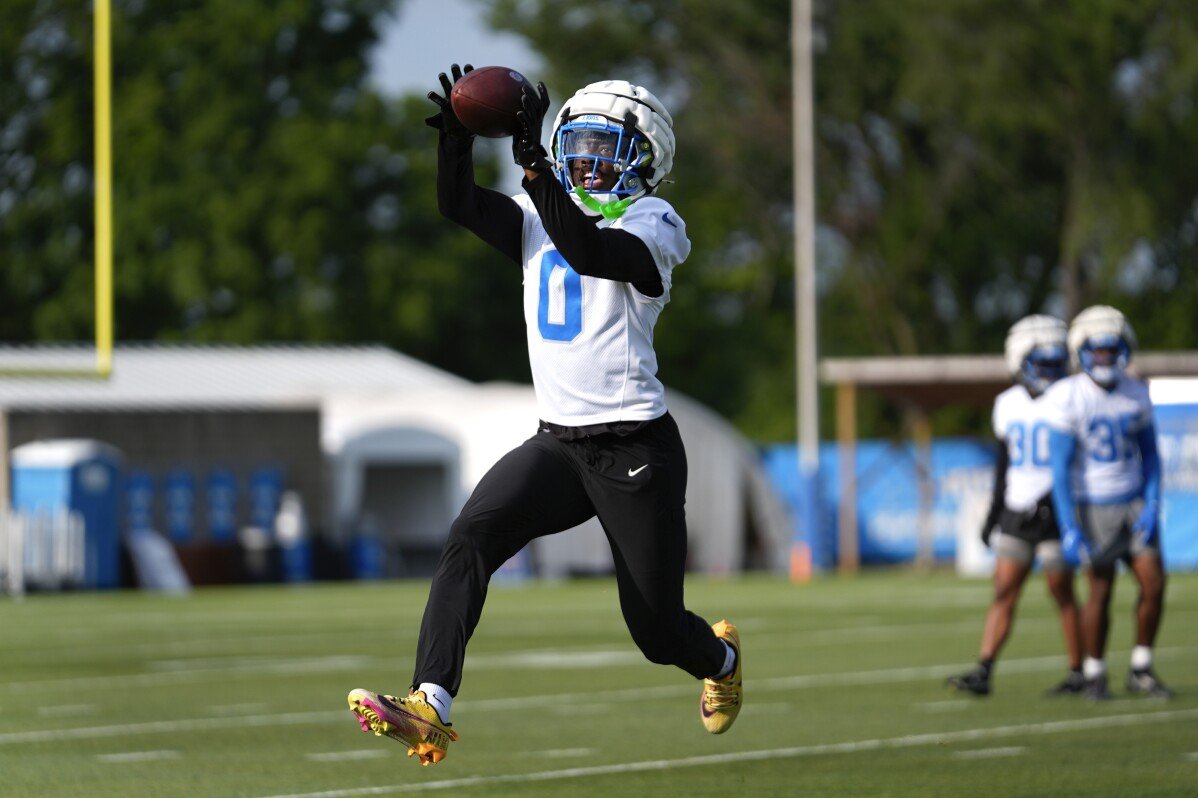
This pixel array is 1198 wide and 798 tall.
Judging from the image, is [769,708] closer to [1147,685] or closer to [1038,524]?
[1038,524]

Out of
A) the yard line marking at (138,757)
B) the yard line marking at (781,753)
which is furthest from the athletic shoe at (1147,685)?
the yard line marking at (138,757)

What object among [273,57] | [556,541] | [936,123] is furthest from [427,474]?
[273,57]

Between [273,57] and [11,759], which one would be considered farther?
[273,57]

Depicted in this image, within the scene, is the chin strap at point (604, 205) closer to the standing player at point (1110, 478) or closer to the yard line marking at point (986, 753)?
the yard line marking at point (986, 753)

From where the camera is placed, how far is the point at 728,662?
7.33 metres

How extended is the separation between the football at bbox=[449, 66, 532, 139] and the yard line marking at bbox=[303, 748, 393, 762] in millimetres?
3094

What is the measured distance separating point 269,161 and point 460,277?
16.3 ft

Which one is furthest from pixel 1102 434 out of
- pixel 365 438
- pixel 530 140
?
pixel 365 438

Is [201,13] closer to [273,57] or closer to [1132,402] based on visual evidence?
[273,57]

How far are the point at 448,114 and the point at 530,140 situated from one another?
1.09 feet

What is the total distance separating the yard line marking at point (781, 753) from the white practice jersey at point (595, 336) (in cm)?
170

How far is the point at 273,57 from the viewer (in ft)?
165

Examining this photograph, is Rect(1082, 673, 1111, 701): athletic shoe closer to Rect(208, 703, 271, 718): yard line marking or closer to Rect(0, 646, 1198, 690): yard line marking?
Rect(0, 646, 1198, 690): yard line marking

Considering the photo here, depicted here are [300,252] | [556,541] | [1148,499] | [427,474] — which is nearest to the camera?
[1148,499]
